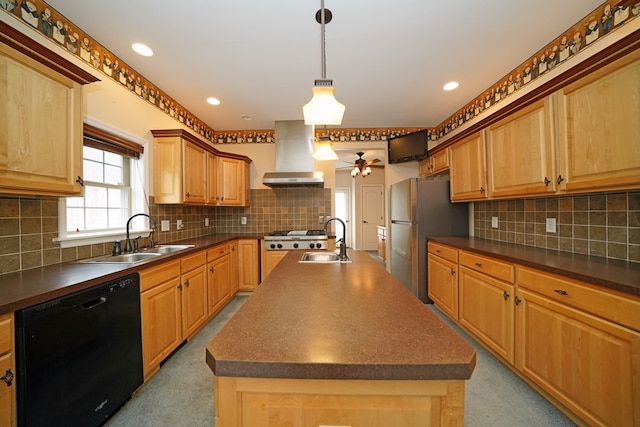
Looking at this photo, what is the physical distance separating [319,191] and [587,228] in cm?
299

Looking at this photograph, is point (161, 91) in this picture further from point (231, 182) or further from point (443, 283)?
point (443, 283)

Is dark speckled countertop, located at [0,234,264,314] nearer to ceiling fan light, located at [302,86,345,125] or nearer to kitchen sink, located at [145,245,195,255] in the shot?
→ kitchen sink, located at [145,245,195,255]

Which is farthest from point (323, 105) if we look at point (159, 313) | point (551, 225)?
point (551, 225)

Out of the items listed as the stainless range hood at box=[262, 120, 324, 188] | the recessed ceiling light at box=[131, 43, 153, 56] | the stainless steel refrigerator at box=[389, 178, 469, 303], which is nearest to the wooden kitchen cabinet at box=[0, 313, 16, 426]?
the recessed ceiling light at box=[131, 43, 153, 56]

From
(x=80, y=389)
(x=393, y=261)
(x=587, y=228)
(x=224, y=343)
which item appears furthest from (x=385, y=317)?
(x=393, y=261)

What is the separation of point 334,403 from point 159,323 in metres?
1.79

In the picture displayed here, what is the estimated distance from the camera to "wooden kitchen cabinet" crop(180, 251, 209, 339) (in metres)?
2.19

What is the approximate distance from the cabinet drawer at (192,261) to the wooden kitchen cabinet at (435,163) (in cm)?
299

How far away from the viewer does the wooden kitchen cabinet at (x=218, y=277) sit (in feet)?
8.83

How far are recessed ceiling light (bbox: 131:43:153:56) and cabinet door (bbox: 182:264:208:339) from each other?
1.89 metres

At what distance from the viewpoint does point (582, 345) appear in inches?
51.0

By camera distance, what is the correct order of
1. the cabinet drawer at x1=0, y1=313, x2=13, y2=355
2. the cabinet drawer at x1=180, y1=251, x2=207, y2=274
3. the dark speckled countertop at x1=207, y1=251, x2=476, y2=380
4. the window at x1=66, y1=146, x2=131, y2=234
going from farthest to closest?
the cabinet drawer at x1=180, y1=251, x2=207, y2=274 < the window at x1=66, y1=146, x2=131, y2=234 < the cabinet drawer at x1=0, y1=313, x2=13, y2=355 < the dark speckled countertop at x1=207, y1=251, x2=476, y2=380

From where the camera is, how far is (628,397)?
113cm

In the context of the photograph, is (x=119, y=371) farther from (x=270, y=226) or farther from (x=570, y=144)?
(x=570, y=144)
